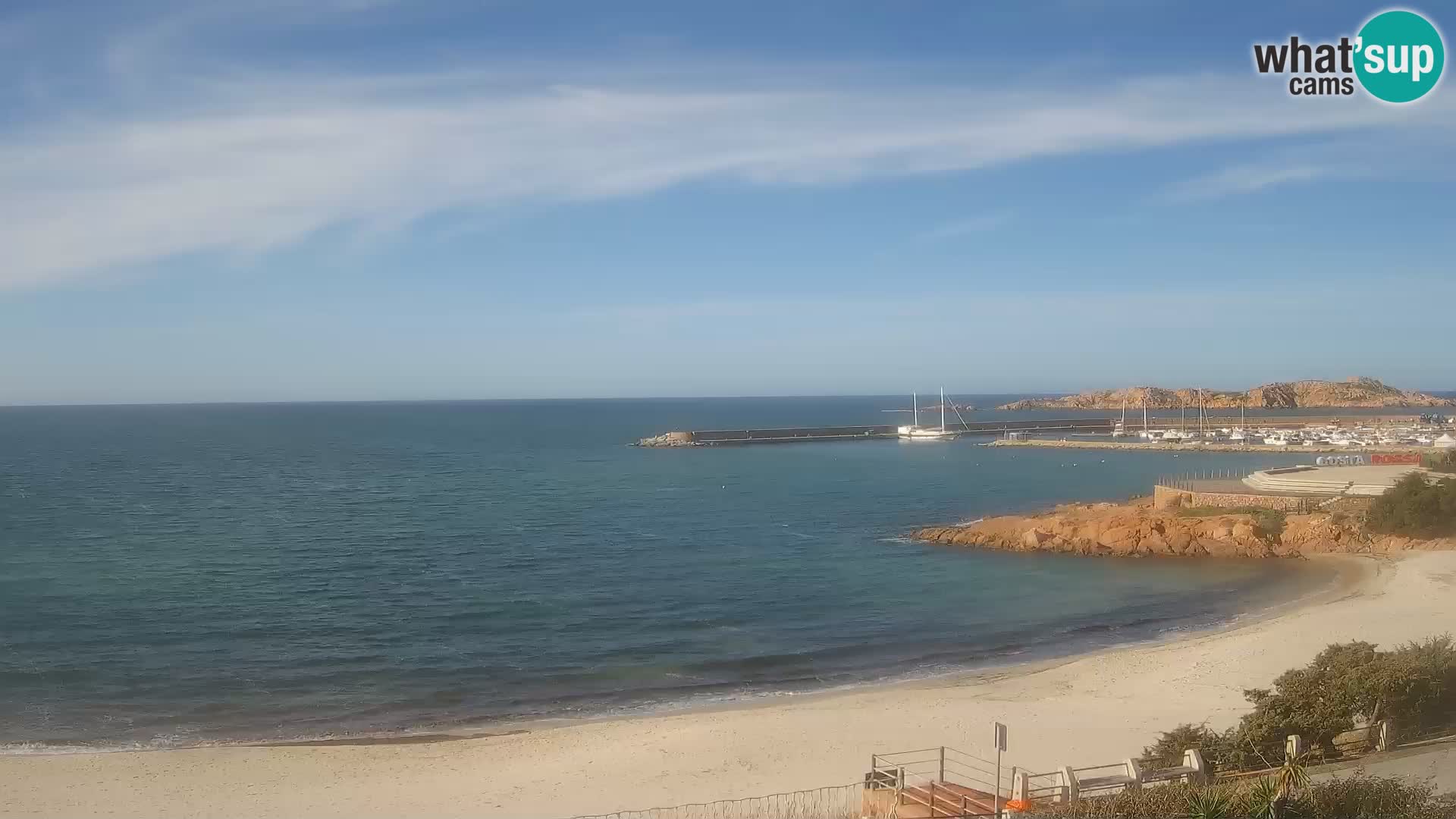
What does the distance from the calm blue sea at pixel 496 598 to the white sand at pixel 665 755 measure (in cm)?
165

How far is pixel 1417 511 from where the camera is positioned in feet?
121

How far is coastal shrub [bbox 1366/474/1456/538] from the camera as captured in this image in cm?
3647

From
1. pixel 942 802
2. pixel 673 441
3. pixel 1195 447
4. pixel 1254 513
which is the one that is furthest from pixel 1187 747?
pixel 673 441

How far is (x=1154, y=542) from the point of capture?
39906 millimetres

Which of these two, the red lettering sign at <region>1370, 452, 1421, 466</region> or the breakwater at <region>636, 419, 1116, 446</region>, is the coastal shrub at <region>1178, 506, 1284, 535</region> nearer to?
the red lettering sign at <region>1370, 452, 1421, 466</region>

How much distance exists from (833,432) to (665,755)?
349 ft

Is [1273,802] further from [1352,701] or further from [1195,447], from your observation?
[1195,447]

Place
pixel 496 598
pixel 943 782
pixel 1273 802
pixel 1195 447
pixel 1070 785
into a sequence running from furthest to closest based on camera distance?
pixel 1195 447 < pixel 496 598 < pixel 943 782 < pixel 1070 785 < pixel 1273 802

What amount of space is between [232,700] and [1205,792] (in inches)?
726

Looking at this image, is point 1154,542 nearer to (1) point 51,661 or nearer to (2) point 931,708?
(2) point 931,708

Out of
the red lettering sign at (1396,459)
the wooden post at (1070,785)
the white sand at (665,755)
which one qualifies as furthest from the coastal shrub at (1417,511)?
the wooden post at (1070,785)

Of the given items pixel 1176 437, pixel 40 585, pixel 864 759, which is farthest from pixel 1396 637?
pixel 1176 437

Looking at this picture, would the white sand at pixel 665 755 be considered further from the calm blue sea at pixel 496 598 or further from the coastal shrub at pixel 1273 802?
the coastal shrub at pixel 1273 802

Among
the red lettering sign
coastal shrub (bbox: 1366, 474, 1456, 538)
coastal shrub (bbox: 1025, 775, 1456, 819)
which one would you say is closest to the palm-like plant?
coastal shrub (bbox: 1025, 775, 1456, 819)
